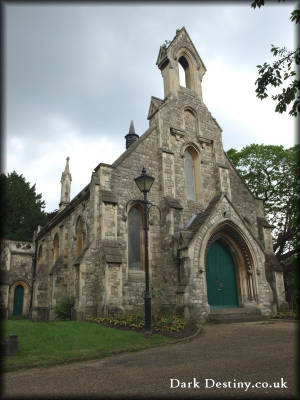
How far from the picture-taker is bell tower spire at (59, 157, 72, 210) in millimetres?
34344

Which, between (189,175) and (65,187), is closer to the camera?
(189,175)

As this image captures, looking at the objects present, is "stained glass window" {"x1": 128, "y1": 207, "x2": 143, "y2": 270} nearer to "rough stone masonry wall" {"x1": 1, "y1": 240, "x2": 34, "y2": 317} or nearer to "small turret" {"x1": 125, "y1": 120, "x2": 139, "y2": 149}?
"rough stone masonry wall" {"x1": 1, "y1": 240, "x2": 34, "y2": 317}

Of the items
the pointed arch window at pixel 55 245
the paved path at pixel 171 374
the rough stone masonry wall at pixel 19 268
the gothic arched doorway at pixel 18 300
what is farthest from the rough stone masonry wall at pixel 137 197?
the gothic arched doorway at pixel 18 300

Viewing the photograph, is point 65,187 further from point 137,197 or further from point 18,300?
point 137,197

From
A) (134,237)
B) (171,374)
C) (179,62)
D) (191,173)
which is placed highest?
(179,62)

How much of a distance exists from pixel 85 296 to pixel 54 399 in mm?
9842

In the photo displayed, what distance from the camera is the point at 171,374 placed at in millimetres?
6137

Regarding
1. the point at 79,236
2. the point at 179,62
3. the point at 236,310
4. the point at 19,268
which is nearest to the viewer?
the point at 236,310

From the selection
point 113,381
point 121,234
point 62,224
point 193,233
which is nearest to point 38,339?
point 113,381

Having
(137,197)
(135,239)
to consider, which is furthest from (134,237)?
(137,197)

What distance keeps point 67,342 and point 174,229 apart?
855 cm

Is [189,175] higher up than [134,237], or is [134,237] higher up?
[189,175]

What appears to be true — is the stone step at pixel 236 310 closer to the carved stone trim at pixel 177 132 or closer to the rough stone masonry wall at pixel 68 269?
the rough stone masonry wall at pixel 68 269

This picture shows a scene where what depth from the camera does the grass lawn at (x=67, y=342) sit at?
7.59m
